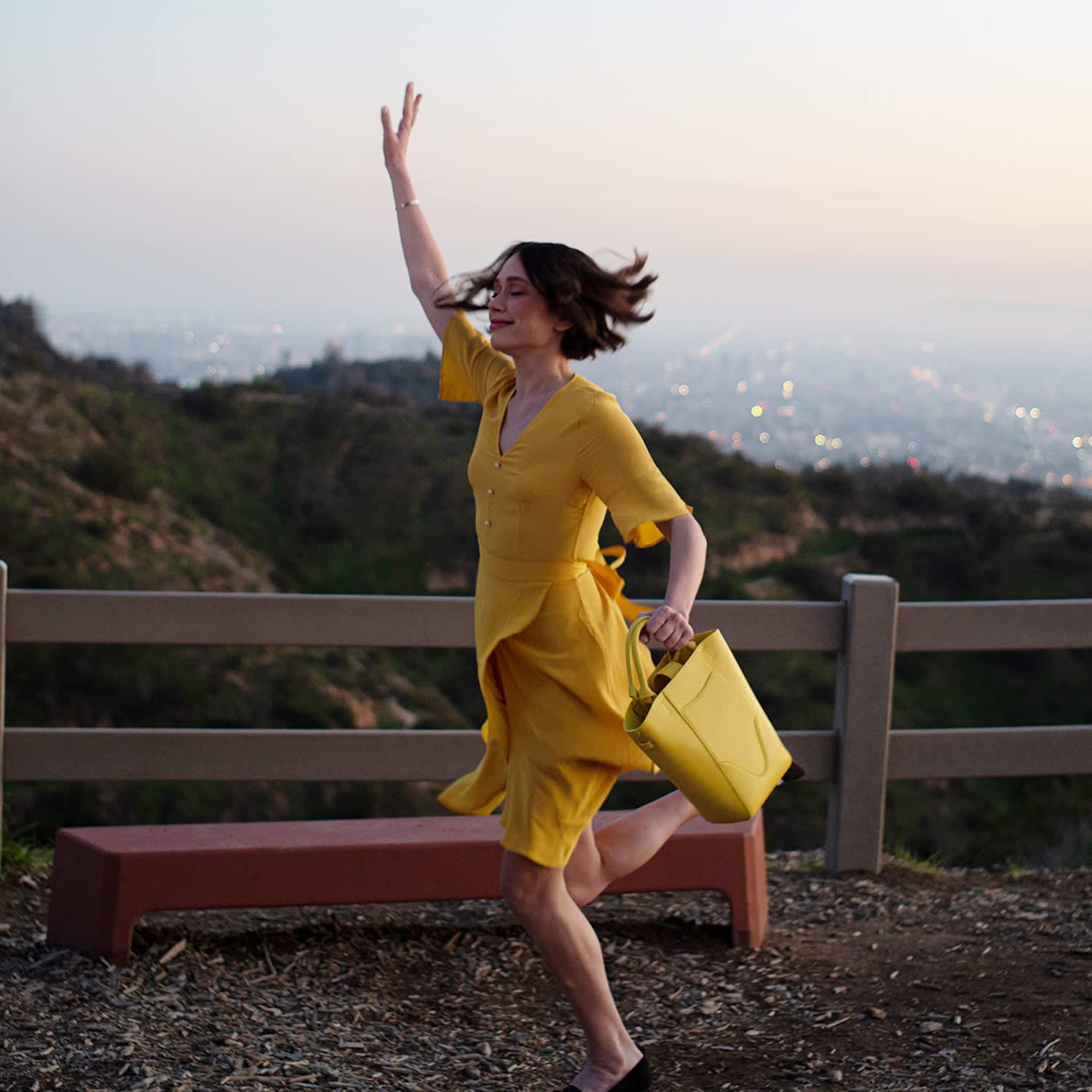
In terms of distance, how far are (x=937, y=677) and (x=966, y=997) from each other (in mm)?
15359

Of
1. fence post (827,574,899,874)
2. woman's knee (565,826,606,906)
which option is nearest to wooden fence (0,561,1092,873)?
fence post (827,574,899,874)

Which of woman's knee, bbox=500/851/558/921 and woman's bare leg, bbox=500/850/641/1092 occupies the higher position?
woman's knee, bbox=500/851/558/921

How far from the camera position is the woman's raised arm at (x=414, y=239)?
326 centimetres

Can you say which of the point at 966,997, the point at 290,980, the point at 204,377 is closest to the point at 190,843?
the point at 290,980

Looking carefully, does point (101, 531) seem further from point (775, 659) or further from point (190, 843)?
point (190, 843)

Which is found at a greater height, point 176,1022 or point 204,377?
point 204,377

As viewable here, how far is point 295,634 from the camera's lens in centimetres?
443

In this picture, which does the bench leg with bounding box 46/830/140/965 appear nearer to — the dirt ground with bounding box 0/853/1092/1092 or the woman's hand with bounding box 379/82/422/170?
the dirt ground with bounding box 0/853/1092/1092

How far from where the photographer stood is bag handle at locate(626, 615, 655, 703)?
261 cm

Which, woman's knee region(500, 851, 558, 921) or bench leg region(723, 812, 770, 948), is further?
bench leg region(723, 812, 770, 948)

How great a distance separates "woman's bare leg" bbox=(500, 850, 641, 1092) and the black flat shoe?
1 cm

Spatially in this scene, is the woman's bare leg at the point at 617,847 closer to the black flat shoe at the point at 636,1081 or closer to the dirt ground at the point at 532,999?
the black flat shoe at the point at 636,1081

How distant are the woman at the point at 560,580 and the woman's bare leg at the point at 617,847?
0.06 metres

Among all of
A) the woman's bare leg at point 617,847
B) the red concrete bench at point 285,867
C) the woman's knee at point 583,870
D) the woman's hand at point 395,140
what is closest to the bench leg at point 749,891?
the red concrete bench at point 285,867
